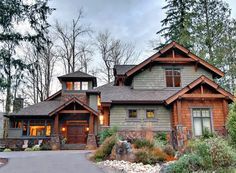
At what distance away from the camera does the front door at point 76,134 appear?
2456 centimetres

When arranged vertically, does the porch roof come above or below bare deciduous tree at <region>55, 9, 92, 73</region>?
below

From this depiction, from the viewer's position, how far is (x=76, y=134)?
24.7m

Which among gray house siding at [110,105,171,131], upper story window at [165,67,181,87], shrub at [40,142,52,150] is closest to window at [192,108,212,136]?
gray house siding at [110,105,171,131]

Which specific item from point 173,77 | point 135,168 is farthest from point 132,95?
point 135,168

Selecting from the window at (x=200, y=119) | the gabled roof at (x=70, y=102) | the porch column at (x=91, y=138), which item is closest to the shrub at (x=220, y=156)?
the window at (x=200, y=119)

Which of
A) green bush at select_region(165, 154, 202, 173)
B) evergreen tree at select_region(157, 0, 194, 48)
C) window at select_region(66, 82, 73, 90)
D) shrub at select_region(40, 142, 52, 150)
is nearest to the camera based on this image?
green bush at select_region(165, 154, 202, 173)

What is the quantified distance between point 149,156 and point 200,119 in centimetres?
883

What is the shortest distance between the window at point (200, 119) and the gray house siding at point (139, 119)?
6.27 ft

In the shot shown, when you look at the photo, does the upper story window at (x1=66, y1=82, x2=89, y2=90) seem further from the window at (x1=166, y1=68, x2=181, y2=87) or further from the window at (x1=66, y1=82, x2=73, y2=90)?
the window at (x1=166, y1=68, x2=181, y2=87)

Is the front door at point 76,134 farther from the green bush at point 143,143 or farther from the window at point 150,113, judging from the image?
the green bush at point 143,143

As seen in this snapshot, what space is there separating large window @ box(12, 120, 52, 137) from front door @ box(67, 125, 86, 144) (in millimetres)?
2085

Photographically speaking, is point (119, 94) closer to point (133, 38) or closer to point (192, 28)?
point (192, 28)

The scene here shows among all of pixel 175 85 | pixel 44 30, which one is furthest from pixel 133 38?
pixel 44 30

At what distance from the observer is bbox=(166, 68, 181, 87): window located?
20547 millimetres
